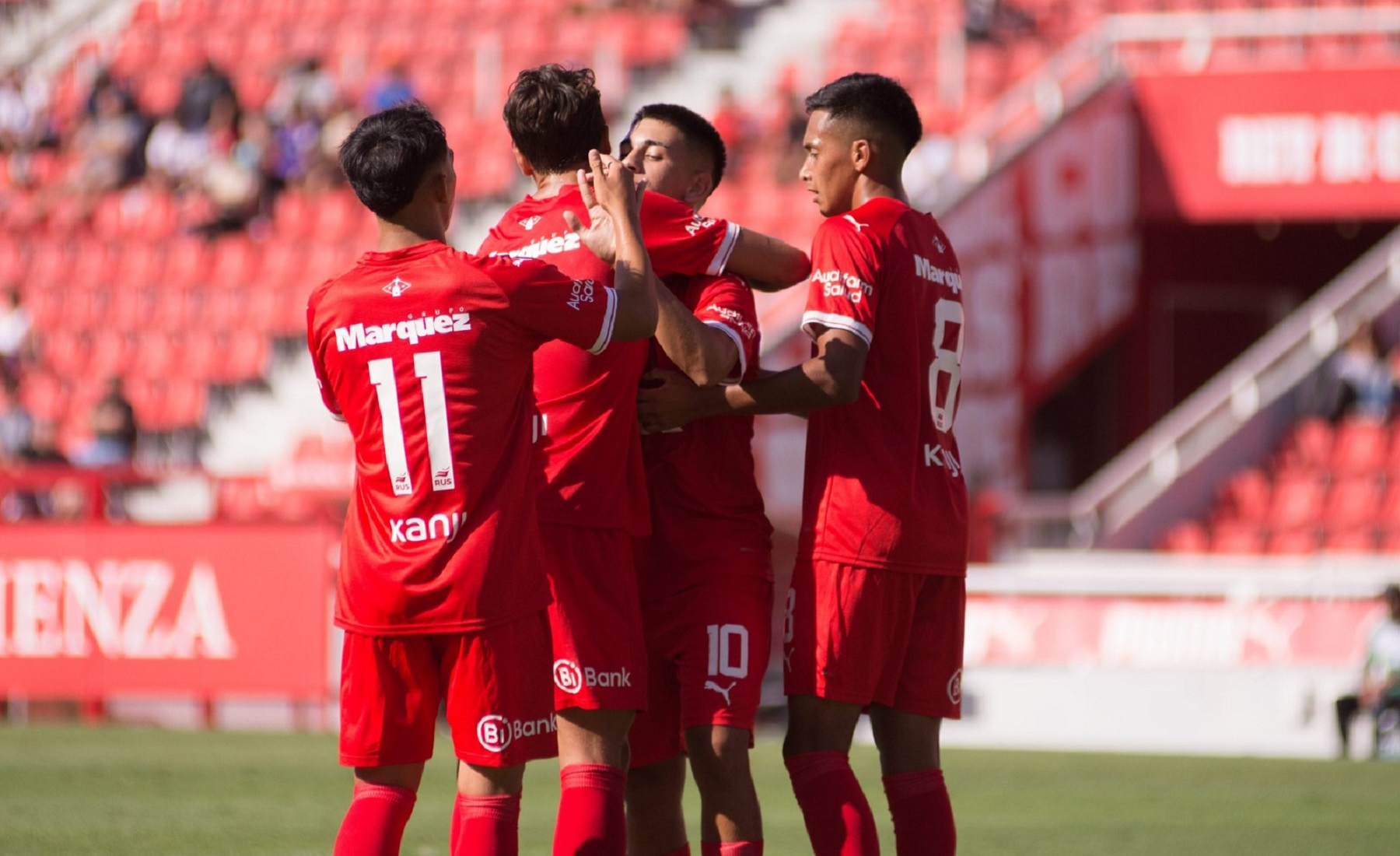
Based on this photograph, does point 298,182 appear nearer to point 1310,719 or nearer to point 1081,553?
point 1081,553

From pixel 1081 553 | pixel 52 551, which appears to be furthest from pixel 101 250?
pixel 1081 553


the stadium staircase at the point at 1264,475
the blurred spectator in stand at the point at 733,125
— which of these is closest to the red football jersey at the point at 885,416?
the stadium staircase at the point at 1264,475

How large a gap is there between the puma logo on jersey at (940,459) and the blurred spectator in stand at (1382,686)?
6359 mm

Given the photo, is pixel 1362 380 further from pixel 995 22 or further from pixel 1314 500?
pixel 995 22

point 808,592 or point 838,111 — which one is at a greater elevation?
point 838,111

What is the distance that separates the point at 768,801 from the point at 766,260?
4033 mm

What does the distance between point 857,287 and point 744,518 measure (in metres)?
0.66

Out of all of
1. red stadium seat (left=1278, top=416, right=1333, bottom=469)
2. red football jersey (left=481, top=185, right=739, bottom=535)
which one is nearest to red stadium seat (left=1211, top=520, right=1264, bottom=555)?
red stadium seat (left=1278, top=416, right=1333, bottom=469)

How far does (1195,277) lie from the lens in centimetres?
1933

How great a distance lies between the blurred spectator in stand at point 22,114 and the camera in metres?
22.0

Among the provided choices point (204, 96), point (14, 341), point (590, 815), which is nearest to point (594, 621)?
point (590, 815)

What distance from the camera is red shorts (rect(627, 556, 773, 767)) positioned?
194 inches

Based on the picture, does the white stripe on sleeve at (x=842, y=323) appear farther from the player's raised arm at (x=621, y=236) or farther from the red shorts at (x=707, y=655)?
the red shorts at (x=707, y=655)

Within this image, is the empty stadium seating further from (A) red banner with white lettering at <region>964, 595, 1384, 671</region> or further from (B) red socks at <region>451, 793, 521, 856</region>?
(B) red socks at <region>451, 793, 521, 856</region>
